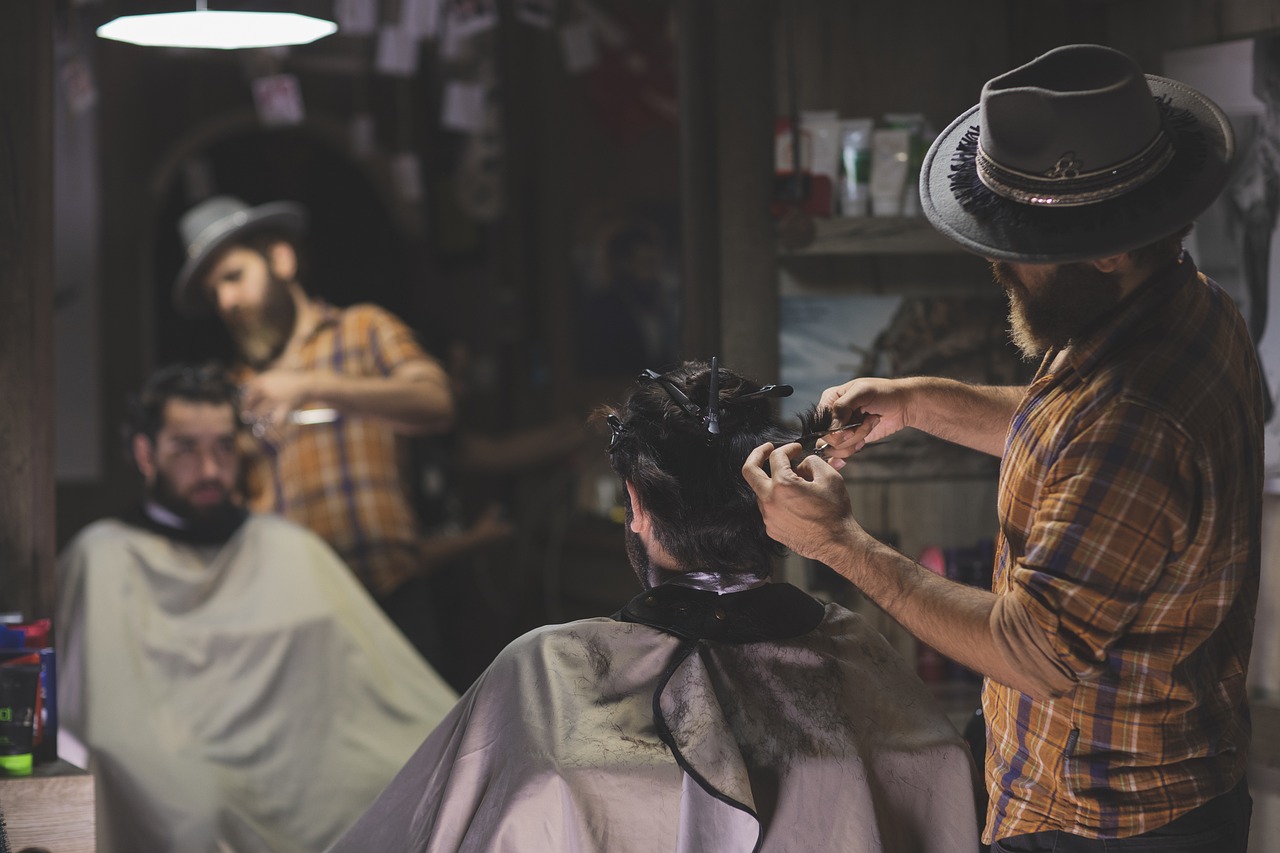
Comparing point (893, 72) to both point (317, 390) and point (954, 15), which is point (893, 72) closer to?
point (954, 15)

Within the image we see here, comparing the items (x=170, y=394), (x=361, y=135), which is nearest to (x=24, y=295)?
(x=170, y=394)

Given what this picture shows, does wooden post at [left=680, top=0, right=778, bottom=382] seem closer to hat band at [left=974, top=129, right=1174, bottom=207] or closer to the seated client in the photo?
the seated client

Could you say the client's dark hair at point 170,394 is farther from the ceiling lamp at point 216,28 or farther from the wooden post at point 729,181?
the wooden post at point 729,181

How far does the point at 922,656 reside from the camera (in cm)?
276

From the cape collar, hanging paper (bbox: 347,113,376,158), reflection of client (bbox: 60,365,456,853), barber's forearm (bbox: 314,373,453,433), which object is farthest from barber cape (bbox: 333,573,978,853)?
hanging paper (bbox: 347,113,376,158)

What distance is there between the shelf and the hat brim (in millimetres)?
1078

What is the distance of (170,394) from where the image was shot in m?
3.51

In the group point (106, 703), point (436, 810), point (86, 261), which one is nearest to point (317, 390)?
point (106, 703)

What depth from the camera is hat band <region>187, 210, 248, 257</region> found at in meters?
4.37

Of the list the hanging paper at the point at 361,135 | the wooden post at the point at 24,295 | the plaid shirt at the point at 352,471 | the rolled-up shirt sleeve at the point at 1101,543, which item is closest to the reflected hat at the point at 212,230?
the plaid shirt at the point at 352,471

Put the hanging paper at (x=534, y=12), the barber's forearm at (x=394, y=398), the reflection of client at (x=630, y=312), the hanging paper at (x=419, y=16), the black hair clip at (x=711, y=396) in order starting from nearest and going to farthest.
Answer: the black hair clip at (x=711, y=396)
the hanging paper at (x=534, y=12)
the barber's forearm at (x=394, y=398)
the hanging paper at (x=419, y=16)
the reflection of client at (x=630, y=312)

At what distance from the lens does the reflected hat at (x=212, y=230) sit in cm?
438

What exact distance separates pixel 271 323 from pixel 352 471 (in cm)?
58

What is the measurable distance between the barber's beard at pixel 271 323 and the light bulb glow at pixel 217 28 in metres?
1.61
